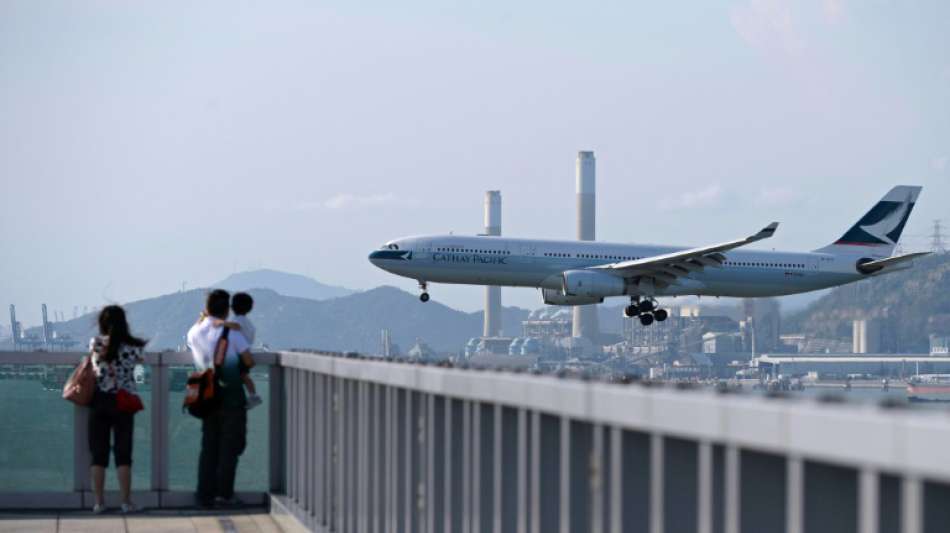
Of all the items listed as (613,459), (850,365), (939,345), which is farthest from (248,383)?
(939,345)

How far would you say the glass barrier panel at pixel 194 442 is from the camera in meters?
14.4

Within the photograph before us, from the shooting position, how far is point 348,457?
11461 millimetres

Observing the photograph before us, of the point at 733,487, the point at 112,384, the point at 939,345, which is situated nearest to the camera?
the point at 733,487

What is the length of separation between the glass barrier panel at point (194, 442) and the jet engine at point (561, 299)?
50.4 m

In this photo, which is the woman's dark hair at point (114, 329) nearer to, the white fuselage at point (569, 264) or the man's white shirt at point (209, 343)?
the man's white shirt at point (209, 343)

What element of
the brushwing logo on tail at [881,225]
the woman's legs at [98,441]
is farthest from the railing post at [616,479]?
the brushwing logo on tail at [881,225]

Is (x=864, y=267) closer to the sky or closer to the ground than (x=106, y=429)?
closer to the sky

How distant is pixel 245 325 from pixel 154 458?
169cm

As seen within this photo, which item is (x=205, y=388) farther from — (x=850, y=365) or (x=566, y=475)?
(x=850, y=365)

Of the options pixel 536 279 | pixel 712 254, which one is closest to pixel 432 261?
pixel 536 279

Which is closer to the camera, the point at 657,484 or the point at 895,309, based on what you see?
the point at 657,484

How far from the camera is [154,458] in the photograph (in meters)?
14.7

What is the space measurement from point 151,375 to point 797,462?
11.1 meters

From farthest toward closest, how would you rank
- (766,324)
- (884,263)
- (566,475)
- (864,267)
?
(766,324) < (864,267) < (884,263) < (566,475)
